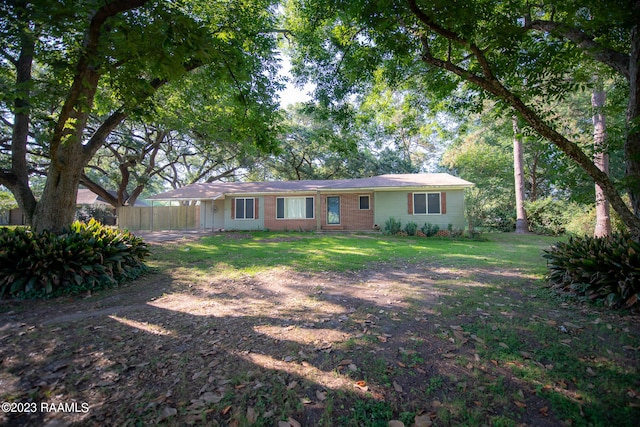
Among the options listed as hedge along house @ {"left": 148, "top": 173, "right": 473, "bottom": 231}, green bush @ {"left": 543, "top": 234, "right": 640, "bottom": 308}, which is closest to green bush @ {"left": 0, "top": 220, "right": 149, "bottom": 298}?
green bush @ {"left": 543, "top": 234, "right": 640, "bottom": 308}

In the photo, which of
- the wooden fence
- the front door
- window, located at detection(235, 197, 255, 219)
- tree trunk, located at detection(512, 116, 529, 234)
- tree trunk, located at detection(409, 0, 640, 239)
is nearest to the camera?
tree trunk, located at detection(409, 0, 640, 239)

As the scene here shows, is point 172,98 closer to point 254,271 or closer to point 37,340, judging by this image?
point 254,271

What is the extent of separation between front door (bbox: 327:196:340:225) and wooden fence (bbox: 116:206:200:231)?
10752 mm

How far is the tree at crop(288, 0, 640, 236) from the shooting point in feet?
15.4

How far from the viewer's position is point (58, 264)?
554 cm

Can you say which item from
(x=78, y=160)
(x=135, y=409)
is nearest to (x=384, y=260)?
(x=135, y=409)

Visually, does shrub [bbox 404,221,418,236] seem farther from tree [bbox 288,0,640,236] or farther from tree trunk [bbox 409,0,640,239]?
tree trunk [bbox 409,0,640,239]

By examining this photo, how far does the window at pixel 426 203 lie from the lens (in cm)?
1647

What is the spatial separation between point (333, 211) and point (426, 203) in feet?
17.9

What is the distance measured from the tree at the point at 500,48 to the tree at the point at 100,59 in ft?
7.10

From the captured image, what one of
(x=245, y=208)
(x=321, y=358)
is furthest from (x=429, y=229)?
(x=321, y=358)

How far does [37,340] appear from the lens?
3588 millimetres

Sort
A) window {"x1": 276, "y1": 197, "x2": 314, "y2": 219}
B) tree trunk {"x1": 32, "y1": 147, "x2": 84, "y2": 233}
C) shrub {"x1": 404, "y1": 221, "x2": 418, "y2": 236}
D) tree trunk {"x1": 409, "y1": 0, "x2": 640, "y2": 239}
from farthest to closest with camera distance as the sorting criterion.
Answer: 1. window {"x1": 276, "y1": 197, "x2": 314, "y2": 219}
2. shrub {"x1": 404, "y1": 221, "x2": 418, "y2": 236}
3. tree trunk {"x1": 32, "y1": 147, "x2": 84, "y2": 233}
4. tree trunk {"x1": 409, "y1": 0, "x2": 640, "y2": 239}

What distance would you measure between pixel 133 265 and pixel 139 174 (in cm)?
1973
